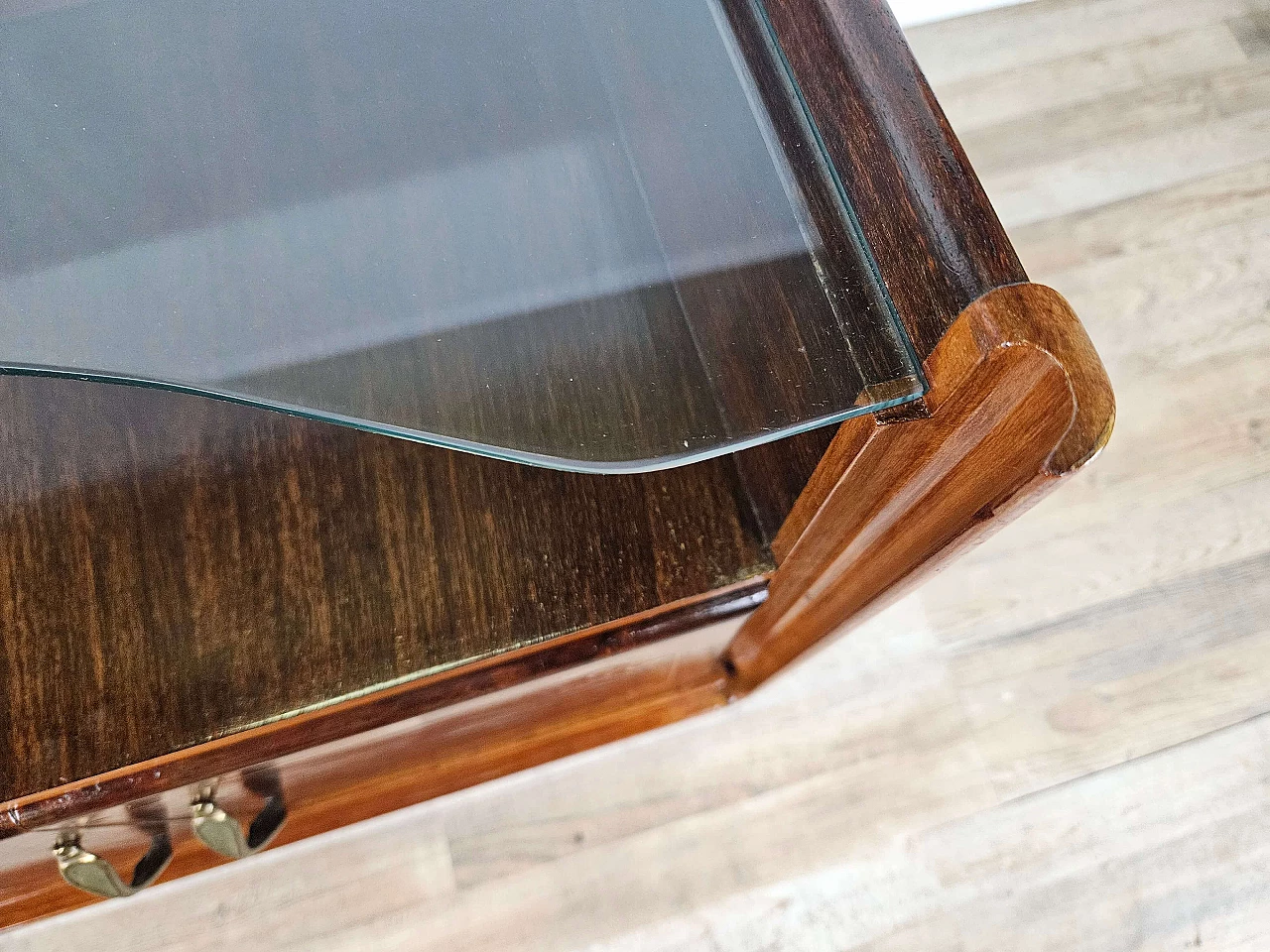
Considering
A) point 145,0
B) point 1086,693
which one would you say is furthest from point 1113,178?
point 145,0

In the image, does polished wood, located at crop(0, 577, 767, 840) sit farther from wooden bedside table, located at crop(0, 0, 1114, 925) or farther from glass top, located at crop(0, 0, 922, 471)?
glass top, located at crop(0, 0, 922, 471)

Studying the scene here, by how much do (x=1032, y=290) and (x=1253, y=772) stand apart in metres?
0.73

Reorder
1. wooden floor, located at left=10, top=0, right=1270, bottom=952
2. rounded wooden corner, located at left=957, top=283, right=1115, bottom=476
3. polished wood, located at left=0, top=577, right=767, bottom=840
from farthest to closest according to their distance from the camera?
wooden floor, located at left=10, top=0, right=1270, bottom=952 → polished wood, located at left=0, top=577, right=767, bottom=840 → rounded wooden corner, located at left=957, top=283, right=1115, bottom=476

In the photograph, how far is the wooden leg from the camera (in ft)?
0.83

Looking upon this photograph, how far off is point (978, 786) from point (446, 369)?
0.65 meters

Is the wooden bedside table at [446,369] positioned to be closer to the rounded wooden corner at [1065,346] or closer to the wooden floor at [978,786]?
the rounded wooden corner at [1065,346]

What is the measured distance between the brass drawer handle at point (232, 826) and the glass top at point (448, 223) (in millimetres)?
282

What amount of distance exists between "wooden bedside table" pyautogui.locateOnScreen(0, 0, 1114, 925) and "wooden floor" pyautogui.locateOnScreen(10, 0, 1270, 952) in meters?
0.24

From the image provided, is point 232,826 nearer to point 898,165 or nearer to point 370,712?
point 370,712

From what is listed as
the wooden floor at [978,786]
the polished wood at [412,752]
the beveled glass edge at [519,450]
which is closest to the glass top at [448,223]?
the beveled glass edge at [519,450]

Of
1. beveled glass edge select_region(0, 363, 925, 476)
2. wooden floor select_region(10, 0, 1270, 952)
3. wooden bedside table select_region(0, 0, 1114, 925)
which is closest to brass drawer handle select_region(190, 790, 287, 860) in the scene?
wooden bedside table select_region(0, 0, 1114, 925)

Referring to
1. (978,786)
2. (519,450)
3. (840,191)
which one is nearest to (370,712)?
(519,450)

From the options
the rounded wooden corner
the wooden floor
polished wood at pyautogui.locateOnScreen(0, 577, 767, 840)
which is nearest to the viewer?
the rounded wooden corner

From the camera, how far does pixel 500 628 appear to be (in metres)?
0.46
